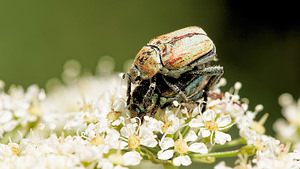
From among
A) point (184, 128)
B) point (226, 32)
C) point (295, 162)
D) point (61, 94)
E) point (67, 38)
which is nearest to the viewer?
point (295, 162)

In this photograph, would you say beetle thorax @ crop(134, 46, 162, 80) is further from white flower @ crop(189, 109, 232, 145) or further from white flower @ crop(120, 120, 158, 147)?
white flower @ crop(189, 109, 232, 145)

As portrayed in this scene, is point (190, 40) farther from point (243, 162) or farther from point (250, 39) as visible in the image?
point (250, 39)

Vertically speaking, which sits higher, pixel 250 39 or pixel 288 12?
pixel 288 12

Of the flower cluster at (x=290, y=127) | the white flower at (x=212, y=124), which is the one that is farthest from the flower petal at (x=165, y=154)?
the flower cluster at (x=290, y=127)

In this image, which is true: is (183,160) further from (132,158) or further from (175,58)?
(175,58)

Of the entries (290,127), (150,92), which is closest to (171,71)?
(150,92)

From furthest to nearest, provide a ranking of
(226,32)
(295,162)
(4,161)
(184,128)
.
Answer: (226,32), (184,128), (295,162), (4,161)

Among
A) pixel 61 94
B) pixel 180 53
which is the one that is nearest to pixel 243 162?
pixel 180 53
